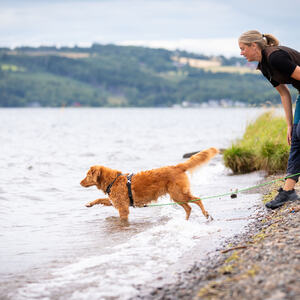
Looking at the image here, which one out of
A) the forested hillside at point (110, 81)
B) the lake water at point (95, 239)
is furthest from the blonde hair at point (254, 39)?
the forested hillside at point (110, 81)

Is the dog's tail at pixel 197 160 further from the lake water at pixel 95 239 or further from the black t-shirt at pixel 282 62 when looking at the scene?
the black t-shirt at pixel 282 62

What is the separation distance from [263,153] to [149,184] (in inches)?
209

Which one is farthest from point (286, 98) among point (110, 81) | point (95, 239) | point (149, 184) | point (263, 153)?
point (110, 81)

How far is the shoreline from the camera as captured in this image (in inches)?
128

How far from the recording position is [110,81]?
171500 millimetres

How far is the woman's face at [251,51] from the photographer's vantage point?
17.8 ft

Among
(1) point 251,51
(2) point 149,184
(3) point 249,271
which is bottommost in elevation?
(3) point 249,271

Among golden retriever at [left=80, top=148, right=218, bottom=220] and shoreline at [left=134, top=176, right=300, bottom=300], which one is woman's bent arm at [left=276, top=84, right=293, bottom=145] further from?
golden retriever at [left=80, top=148, right=218, bottom=220]

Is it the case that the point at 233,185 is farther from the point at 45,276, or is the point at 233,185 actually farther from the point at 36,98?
the point at 36,98

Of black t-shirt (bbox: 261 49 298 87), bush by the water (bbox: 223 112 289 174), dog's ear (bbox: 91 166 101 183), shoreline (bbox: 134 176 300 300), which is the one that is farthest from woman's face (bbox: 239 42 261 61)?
bush by the water (bbox: 223 112 289 174)

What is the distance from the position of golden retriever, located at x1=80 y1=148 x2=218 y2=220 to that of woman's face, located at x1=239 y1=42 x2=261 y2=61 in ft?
7.58

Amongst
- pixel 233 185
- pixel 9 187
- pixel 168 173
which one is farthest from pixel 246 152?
pixel 9 187

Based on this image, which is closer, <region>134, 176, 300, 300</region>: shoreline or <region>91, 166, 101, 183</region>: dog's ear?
<region>134, 176, 300, 300</region>: shoreline

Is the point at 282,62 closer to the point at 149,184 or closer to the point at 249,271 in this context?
the point at 249,271
